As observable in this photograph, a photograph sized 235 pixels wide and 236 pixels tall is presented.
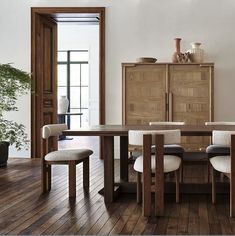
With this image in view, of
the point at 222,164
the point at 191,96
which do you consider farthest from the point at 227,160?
the point at 191,96

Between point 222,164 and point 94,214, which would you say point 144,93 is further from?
point 94,214

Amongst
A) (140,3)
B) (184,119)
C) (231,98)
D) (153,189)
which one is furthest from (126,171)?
(140,3)

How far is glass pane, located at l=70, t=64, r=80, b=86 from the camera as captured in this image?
531 inches

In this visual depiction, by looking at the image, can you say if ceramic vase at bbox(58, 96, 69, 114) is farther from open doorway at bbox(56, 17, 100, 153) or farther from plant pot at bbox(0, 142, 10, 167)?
plant pot at bbox(0, 142, 10, 167)

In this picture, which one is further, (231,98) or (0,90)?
(231,98)

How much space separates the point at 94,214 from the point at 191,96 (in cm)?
360

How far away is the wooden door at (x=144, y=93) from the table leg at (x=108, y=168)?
2.73 metres

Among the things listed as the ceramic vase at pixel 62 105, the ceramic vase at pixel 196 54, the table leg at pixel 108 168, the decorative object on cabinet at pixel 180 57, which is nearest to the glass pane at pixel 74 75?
the ceramic vase at pixel 62 105

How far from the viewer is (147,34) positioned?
7160 millimetres

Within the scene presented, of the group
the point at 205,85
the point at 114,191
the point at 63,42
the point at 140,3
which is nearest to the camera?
the point at 114,191

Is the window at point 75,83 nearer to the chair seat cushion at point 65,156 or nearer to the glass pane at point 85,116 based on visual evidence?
the glass pane at point 85,116

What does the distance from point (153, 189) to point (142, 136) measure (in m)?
0.47

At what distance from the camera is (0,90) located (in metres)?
6.17

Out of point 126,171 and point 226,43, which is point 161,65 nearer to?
point 226,43
